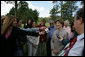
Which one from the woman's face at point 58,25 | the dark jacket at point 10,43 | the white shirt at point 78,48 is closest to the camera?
the white shirt at point 78,48

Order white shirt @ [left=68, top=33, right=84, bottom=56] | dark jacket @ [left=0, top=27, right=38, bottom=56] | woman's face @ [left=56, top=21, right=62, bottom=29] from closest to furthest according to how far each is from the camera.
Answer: white shirt @ [left=68, top=33, right=84, bottom=56] → dark jacket @ [left=0, top=27, right=38, bottom=56] → woman's face @ [left=56, top=21, right=62, bottom=29]

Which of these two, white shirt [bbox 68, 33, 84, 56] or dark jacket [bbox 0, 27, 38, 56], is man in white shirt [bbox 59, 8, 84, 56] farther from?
dark jacket [bbox 0, 27, 38, 56]

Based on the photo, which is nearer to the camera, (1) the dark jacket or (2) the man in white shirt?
(2) the man in white shirt

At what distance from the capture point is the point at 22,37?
1.48 metres

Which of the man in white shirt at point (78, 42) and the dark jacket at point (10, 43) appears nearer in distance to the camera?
the man in white shirt at point (78, 42)

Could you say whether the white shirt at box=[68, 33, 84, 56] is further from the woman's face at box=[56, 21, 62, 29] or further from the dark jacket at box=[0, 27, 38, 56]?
the woman's face at box=[56, 21, 62, 29]

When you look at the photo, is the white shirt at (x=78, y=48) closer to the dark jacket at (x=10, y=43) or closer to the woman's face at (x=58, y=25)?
the dark jacket at (x=10, y=43)

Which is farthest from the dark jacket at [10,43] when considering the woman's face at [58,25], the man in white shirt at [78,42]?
the woman's face at [58,25]

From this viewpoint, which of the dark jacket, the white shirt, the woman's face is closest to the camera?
the white shirt

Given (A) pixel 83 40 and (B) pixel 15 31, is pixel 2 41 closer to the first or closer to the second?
(B) pixel 15 31

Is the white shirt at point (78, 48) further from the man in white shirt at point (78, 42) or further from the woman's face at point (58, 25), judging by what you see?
the woman's face at point (58, 25)

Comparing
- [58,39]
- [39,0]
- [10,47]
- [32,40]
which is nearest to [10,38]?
[10,47]

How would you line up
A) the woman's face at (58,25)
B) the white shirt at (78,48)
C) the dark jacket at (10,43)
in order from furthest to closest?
the woman's face at (58,25) < the dark jacket at (10,43) < the white shirt at (78,48)

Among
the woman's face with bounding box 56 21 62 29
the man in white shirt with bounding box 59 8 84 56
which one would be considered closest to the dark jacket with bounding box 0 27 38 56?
the man in white shirt with bounding box 59 8 84 56
